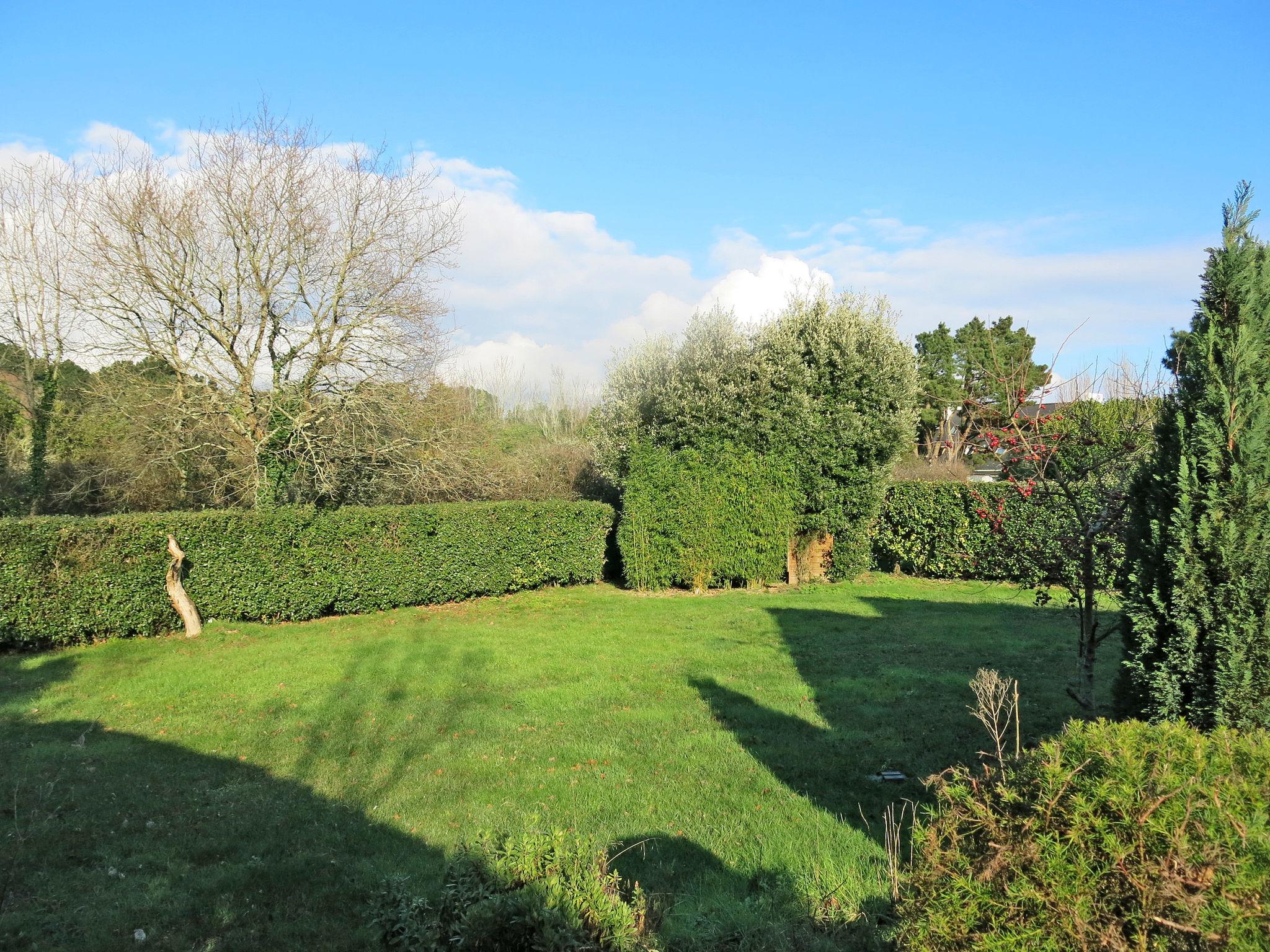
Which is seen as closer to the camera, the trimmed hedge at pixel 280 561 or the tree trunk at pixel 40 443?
the trimmed hedge at pixel 280 561

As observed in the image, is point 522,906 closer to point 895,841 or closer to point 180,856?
point 895,841

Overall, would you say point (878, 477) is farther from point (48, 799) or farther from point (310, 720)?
point (48, 799)

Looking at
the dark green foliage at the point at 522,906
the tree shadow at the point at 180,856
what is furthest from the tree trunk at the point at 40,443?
the dark green foliage at the point at 522,906

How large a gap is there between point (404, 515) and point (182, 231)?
22.0 feet

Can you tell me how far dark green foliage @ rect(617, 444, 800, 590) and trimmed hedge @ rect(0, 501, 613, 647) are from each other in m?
1.37

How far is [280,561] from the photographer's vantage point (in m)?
11.8

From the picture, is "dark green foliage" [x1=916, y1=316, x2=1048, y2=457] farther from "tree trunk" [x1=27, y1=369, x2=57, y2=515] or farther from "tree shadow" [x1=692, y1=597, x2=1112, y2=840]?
A: "tree trunk" [x1=27, y1=369, x2=57, y2=515]

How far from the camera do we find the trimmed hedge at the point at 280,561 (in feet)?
32.9

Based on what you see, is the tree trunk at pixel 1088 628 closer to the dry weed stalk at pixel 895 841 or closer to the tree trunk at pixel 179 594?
the dry weed stalk at pixel 895 841

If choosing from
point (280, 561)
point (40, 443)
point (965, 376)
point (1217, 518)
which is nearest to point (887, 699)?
point (1217, 518)

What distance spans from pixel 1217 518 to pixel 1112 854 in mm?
1852

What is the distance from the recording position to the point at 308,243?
47.0 feet

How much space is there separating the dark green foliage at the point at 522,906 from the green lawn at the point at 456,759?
0.77 ft

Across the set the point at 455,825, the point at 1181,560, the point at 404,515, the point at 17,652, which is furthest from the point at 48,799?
the point at 404,515
